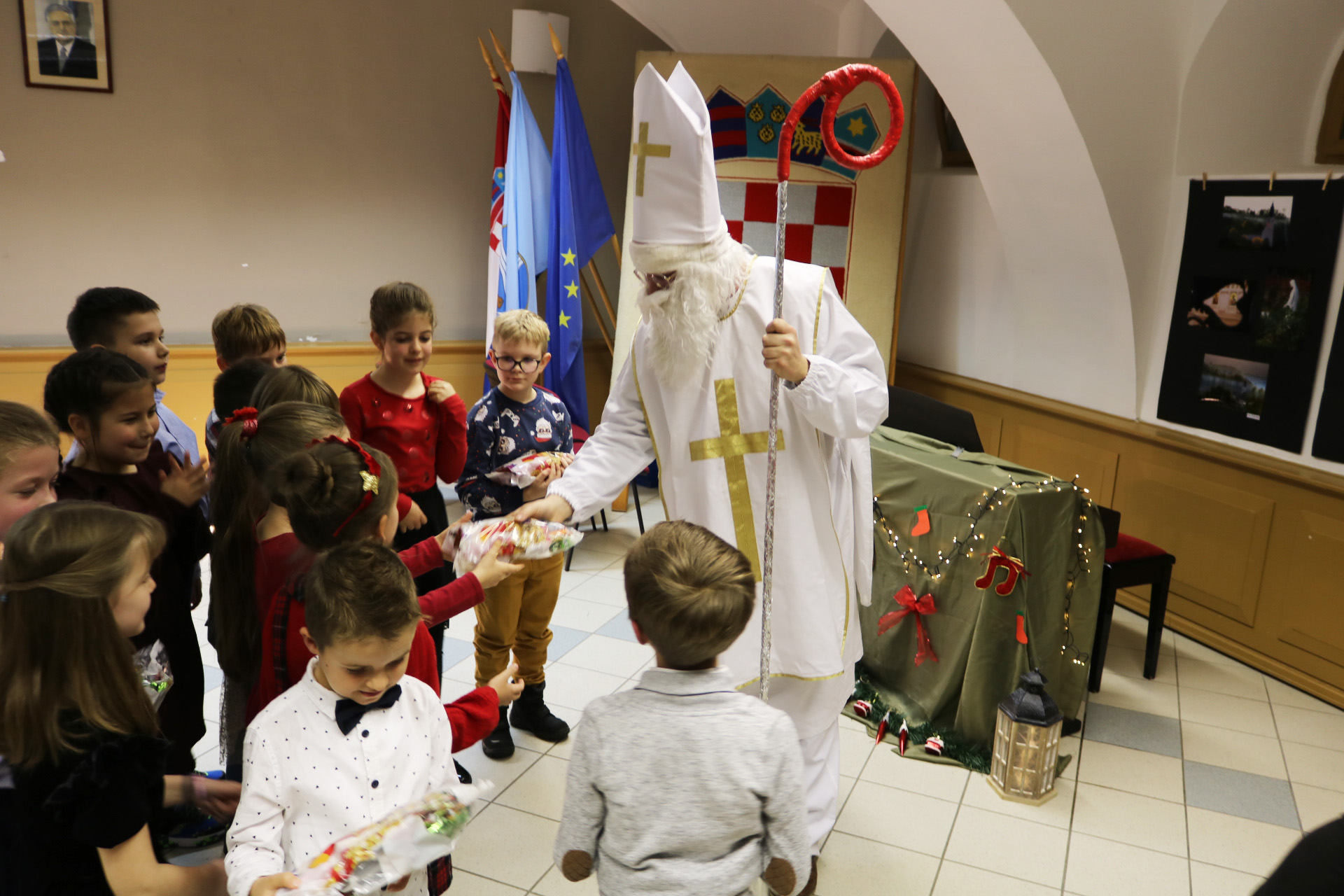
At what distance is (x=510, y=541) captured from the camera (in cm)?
196

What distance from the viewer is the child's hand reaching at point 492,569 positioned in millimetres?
1906

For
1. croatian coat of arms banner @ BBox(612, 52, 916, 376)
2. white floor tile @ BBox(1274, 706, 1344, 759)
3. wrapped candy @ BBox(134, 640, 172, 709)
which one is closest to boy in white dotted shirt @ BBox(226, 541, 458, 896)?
wrapped candy @ BBox(134, 640, 172, 709)

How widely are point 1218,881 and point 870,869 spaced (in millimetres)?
893

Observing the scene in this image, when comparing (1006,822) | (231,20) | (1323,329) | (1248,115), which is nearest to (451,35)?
(231,20)

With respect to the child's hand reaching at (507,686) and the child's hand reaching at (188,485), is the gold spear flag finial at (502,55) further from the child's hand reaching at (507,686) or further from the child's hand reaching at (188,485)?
the child's hand reaching at (507,686)

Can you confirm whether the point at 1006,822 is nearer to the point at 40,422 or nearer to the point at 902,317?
the point at 40,422

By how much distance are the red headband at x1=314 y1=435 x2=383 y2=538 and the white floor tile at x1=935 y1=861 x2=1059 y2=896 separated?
1715mm

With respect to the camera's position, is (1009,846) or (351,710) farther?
(1009,846)

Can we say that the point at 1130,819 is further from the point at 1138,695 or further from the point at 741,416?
the point at 741,416

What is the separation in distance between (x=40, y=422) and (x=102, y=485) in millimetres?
279

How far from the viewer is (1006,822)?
2760 millimetres

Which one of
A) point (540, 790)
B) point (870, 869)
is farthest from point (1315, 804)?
point (540, 790)

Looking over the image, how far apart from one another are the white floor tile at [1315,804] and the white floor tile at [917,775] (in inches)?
37.4

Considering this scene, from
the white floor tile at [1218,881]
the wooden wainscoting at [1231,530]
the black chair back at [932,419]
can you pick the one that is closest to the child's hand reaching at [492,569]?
the white floor tile at [1218,881]
